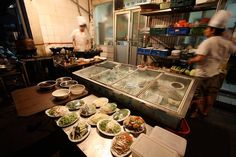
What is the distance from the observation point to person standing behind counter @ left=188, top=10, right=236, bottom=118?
209cm

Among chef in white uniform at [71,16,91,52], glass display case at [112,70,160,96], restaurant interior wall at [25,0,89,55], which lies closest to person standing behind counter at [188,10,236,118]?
glass display case at [112,70,160,96]

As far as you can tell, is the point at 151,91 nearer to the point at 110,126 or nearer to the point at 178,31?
the point at 110,126

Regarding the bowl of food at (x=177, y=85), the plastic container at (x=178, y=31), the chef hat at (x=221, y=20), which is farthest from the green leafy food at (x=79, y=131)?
the plastic container at (x=178, y=31)

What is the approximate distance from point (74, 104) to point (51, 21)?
4.29 m

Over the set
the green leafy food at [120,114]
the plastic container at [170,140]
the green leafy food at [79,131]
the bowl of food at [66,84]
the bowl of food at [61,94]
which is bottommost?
the green leafy food at [79,131]

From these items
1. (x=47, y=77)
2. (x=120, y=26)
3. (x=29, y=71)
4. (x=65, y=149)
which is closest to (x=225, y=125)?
(x=65, y=149)

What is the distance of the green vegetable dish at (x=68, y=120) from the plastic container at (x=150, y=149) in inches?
28.0

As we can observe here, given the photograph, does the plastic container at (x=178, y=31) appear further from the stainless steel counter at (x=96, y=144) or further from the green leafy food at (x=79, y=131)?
the green leafy food at (x=79, y=131)

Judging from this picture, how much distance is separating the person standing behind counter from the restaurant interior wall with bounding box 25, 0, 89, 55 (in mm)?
4721

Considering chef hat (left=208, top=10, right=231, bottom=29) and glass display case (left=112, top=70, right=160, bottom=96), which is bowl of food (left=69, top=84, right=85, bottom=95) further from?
chef hat (left=208, top=10, right=231, bottom=29)

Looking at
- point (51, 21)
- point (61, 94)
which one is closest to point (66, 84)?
point (61, 94)

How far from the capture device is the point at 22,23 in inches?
157

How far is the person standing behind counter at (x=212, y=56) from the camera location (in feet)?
6.86

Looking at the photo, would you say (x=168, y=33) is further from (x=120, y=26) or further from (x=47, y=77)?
(x=47, y=77)
